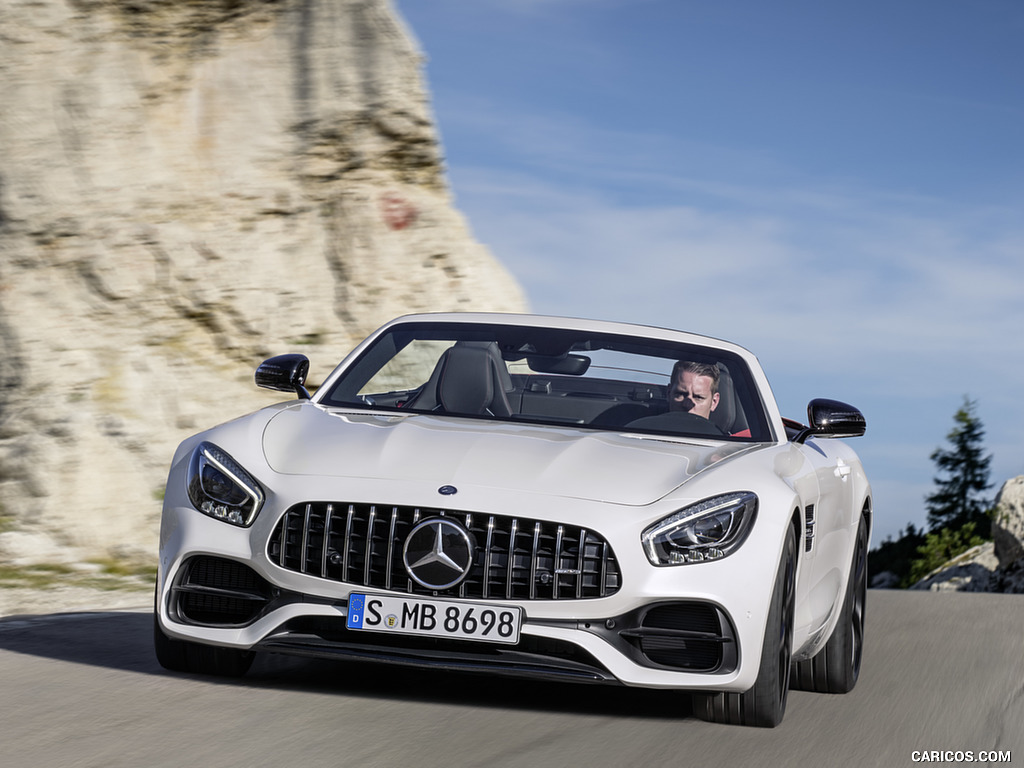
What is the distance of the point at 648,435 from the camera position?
18.0 feet

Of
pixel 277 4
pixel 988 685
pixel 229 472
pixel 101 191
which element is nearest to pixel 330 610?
pixel 229 472

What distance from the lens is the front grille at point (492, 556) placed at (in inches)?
177

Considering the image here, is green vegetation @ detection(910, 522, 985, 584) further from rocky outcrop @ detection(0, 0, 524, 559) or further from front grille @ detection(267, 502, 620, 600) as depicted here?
front grille @ detection(267, 502, 620, 600)

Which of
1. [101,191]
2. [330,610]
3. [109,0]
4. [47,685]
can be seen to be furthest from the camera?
[109,0]

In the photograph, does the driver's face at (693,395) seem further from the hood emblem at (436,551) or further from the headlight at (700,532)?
the hood emblem at (436,551)

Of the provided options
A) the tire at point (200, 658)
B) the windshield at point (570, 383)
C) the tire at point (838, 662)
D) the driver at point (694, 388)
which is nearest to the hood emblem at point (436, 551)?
the tire at point (200, 658)

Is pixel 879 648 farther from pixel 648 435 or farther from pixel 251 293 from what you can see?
pixel 251 293

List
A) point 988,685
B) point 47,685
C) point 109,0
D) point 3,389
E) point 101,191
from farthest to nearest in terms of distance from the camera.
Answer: point 109,0, point 101,191, point 3,389, point 988,685, point 47,685

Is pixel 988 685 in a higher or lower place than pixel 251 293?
higher

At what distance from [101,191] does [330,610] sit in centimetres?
1020

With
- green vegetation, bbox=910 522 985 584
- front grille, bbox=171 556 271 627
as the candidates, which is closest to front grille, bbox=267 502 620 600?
front grille, bbox=171 556 271 627

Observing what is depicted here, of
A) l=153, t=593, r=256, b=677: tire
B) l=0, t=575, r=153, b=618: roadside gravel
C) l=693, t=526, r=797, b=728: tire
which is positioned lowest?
l=0, t=575, r=153, b=618: roadside gravel

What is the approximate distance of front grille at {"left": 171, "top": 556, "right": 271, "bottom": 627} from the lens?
4.70m

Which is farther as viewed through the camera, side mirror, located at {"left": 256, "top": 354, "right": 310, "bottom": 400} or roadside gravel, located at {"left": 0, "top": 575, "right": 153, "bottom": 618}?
roadside gravel, located at {"left": 0, "top": 575, "right": 153, "bottom": 618}
